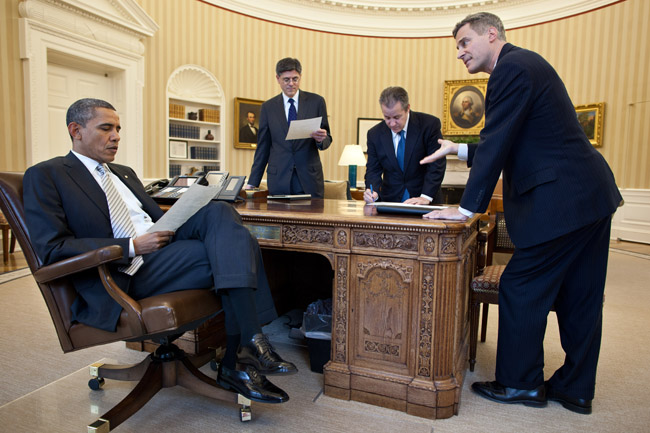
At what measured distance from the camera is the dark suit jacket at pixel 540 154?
198cm

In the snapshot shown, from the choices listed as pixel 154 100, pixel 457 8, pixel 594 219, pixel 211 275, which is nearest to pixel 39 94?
pixel 154 100

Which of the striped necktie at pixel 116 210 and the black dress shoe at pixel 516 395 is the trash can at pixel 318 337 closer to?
the black dress shoe at pixel 516 395

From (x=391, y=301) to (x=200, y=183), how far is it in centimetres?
139

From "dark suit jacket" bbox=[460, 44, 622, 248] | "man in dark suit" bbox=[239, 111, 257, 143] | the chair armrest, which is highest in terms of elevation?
"man in dark suit" bbox=[239, 111, 257, 143]

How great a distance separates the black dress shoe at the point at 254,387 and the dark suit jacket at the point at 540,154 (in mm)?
1176

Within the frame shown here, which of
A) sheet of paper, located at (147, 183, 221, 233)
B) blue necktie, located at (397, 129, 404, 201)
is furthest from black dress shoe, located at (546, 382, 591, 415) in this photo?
sheet of paper, located at (147, 183, 221, 233)

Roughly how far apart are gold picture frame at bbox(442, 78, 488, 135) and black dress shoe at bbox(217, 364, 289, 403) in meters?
8.41

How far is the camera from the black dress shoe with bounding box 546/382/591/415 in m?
2.18

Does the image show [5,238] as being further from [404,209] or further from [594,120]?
[594,120]

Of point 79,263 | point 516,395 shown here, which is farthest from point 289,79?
point 516,395

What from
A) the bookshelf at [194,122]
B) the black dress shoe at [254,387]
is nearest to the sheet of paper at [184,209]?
the black dress shoe at [254,387]

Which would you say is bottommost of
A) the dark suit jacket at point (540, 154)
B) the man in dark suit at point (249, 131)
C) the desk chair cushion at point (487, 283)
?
the desk chair cushion at point (487, 283)

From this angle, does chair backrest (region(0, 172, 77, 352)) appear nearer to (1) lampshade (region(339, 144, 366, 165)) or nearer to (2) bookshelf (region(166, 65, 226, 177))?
(2) bookshelf (region(166, 65, 226, 177))

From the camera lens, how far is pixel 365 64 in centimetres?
969
